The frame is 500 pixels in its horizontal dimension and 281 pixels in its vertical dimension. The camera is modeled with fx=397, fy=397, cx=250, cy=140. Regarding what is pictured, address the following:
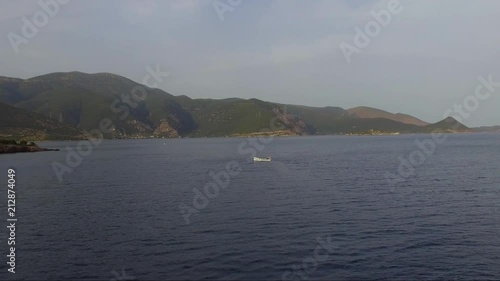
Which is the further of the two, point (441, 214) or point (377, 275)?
point (441, 214)

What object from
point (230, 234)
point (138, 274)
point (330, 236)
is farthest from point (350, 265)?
point (138, 274)

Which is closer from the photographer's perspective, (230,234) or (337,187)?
(230,234)

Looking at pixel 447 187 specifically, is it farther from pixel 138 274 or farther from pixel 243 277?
pixel 138 274

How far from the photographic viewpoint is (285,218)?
5244 centimetres

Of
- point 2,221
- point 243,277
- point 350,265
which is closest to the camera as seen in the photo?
point 243,277

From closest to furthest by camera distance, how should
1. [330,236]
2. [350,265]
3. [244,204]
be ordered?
[350,265], [330,236], [244,204]

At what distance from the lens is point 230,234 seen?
44.7 meters

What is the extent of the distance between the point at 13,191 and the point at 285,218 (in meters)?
55.8

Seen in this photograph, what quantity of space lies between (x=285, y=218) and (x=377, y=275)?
69.0ft

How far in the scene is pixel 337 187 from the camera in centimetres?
8025

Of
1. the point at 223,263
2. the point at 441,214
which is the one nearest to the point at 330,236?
the point at 223,263

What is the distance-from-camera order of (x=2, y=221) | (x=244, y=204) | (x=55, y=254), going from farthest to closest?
(x=244, y=204) → (x=2, y=221) → (x=55, y=254)

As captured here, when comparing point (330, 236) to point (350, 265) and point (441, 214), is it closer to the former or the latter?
point (350, 265)

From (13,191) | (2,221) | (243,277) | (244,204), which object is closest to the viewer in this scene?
(243,277)
